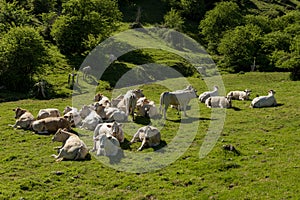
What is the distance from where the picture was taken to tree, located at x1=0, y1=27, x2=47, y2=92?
39000 millimetres

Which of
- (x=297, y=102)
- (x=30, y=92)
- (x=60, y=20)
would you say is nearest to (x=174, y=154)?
(x=297, y=102)

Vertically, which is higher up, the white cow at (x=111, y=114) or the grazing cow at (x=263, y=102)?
the grazing cow at (x=263, y=102)

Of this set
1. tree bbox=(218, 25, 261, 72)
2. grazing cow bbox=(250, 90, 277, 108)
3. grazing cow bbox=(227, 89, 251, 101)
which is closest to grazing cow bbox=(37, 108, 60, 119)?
grazing cow bbox=(250, 90, 277, 108)

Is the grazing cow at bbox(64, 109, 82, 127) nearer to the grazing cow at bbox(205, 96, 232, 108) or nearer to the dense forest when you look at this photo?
the grazing cow at bbox(205, 96, 232, 108)

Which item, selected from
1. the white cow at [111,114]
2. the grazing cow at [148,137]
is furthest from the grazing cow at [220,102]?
the grazing cow at [148,137]

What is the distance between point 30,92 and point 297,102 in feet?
78.5

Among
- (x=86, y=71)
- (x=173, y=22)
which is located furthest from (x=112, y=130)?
(x=173, y=22)

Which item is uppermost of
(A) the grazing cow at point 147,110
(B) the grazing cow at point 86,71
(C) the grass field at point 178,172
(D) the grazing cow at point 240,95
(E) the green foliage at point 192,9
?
(E) the green foliage at point 192,9

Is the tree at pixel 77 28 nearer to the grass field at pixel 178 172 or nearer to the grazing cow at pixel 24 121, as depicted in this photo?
the grazing cow at pixel 24 121

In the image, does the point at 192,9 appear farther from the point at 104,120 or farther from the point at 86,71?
the point at 104,120

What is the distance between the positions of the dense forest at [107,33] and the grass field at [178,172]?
1697 cm

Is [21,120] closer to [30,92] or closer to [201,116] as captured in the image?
[201,116]

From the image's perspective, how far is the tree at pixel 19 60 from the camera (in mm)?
39000

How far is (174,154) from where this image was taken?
749 inches
